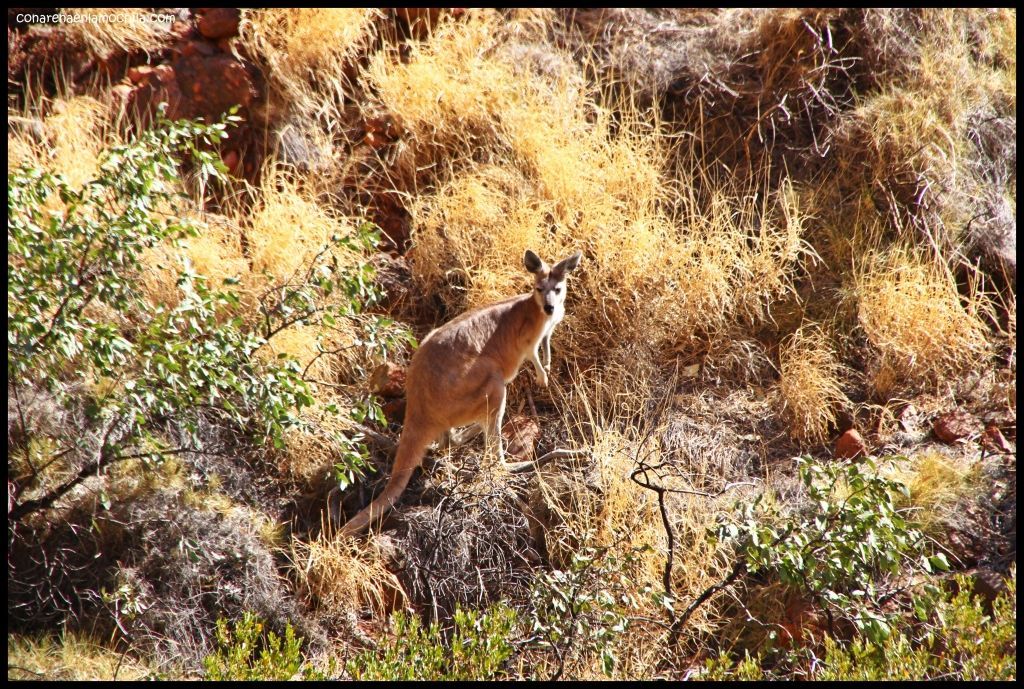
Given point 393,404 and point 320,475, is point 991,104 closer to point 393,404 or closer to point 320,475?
point 393,404

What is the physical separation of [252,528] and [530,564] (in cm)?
193

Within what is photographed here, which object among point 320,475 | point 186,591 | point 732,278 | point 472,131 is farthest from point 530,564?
point 472,131

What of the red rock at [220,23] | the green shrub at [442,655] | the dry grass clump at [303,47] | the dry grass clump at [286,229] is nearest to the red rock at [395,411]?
the dry grass clump at [286,229]

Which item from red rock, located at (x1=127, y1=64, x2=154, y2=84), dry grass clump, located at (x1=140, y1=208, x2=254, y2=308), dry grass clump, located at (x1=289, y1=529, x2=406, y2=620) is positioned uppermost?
red rock, located at (x1=127, y1=64, x2=154, y2=84)

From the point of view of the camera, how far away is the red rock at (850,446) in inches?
269

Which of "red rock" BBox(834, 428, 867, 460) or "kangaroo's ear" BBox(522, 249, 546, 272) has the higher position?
"kangaroo's ear" BBox(522, 249, 546, 272)

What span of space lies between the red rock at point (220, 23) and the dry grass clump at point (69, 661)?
601 centimetres

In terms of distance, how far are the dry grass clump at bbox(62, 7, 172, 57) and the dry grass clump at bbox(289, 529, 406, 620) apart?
5.49 metres

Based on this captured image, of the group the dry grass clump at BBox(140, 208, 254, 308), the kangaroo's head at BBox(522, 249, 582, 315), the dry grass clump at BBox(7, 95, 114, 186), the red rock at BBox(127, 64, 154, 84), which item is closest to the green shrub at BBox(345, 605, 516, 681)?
the kangaroo's head at BBox(522, 249, 582, 315)

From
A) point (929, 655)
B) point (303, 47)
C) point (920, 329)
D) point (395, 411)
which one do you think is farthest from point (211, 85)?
point (929, 655)

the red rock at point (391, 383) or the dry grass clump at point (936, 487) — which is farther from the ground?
the red rock at point (391, 383)

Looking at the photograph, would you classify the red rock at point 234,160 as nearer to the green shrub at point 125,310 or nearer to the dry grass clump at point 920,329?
the green shrub at point 125,310

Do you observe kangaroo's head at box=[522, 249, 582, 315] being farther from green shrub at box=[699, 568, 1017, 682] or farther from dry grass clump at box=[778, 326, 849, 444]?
green shrub at box=[699, 568, 1017, 682]

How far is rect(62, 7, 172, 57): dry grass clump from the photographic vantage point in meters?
8.65
